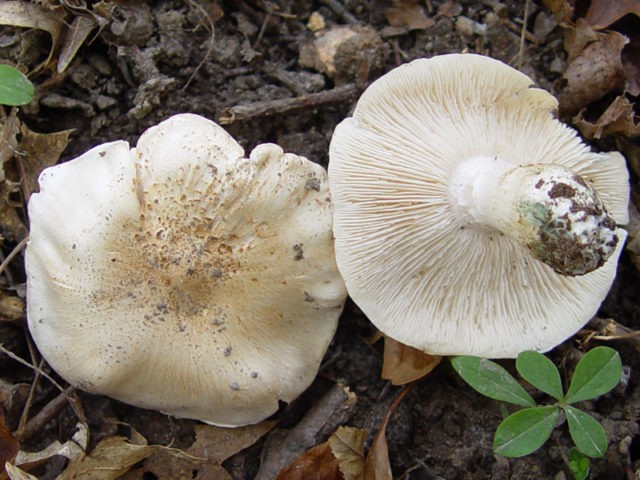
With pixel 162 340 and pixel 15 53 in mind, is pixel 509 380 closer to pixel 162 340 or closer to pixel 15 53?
pixel 162 340

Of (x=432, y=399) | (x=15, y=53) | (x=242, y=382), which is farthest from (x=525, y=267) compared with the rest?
(x=15, y=53)

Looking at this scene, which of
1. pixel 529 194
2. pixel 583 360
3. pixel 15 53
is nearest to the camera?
pixel 529 194

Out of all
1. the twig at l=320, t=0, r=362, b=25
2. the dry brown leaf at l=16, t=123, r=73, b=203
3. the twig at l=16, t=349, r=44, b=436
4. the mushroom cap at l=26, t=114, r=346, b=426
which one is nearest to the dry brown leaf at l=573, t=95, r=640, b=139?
the twig at l=320, t=0, r=362, b=25

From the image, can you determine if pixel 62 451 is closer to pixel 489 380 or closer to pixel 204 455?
pixel 204 455

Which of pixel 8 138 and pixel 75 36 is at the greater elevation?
pixel 75 36

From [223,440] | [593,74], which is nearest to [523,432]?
[223,440]

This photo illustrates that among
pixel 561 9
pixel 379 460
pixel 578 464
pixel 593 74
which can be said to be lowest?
pixel 379 460
